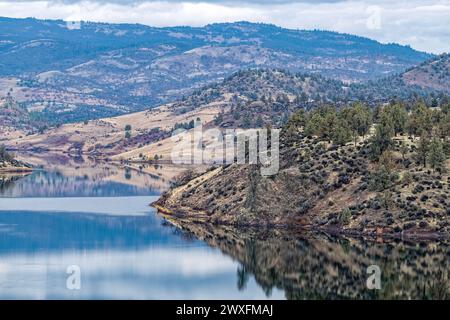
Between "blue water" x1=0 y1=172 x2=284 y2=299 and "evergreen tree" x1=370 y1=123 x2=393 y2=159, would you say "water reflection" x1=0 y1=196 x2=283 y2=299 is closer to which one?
"blue water" x1=0 y1=172 x2=284 y2=299

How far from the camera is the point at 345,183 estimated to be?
117250 mm

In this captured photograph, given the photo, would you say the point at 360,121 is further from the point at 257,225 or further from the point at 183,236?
the point at 183,236

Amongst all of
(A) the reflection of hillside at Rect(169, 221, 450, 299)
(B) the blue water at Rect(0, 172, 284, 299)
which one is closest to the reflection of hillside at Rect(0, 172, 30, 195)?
(B) the blue water at Rect(0, 172, 284, 299)

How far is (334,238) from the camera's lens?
107 m

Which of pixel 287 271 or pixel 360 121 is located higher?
pixel 360 121

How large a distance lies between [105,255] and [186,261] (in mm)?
9933

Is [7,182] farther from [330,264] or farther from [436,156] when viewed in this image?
[330,264]

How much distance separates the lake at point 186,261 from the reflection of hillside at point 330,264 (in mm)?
100

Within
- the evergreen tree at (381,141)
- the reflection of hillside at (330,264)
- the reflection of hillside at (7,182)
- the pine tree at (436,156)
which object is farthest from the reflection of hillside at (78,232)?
the reflection of hillside at (7,182)

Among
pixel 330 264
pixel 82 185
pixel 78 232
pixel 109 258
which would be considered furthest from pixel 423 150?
pixel 82 185

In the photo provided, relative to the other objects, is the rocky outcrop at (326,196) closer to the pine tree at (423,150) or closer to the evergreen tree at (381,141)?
the pine tree at (423,150)

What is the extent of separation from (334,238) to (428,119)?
3139 centimetres

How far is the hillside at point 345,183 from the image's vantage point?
109m
